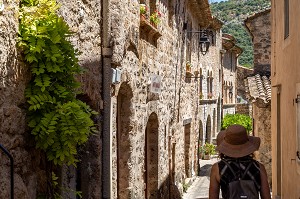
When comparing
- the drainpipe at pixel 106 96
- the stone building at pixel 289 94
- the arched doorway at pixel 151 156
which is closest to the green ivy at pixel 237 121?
the arched doorway at pixel 151 156

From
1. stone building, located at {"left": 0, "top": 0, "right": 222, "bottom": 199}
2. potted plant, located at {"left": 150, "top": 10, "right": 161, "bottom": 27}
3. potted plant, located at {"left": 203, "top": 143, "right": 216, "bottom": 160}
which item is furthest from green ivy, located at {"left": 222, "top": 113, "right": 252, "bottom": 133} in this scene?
potted plant, located at {"left": 150, "top": 10, "right": 161, "bottom": 27}

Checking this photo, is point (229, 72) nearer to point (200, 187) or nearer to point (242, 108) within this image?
point (242, 108)

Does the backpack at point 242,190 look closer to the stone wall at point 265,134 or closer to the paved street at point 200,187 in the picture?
the stone wall at point 265,134

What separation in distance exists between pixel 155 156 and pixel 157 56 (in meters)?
1.95

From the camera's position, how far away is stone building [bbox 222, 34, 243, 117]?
3203 centimetres

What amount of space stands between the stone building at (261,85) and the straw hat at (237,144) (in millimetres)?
8399

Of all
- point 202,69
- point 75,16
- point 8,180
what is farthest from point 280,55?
point 202,69

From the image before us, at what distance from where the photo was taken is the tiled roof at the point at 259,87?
12.9 metres

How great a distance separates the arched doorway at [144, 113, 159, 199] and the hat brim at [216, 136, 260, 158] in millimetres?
6282

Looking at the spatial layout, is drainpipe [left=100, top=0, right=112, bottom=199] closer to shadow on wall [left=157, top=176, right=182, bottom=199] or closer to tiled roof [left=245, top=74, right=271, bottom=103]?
shadow on wall [left=157, top=176, right=182, bottom=199]

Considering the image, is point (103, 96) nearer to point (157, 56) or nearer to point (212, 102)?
point (157, 56)

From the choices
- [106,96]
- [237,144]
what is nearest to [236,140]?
[237,144]

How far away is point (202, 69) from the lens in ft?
72.0

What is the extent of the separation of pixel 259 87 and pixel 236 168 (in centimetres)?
1020
